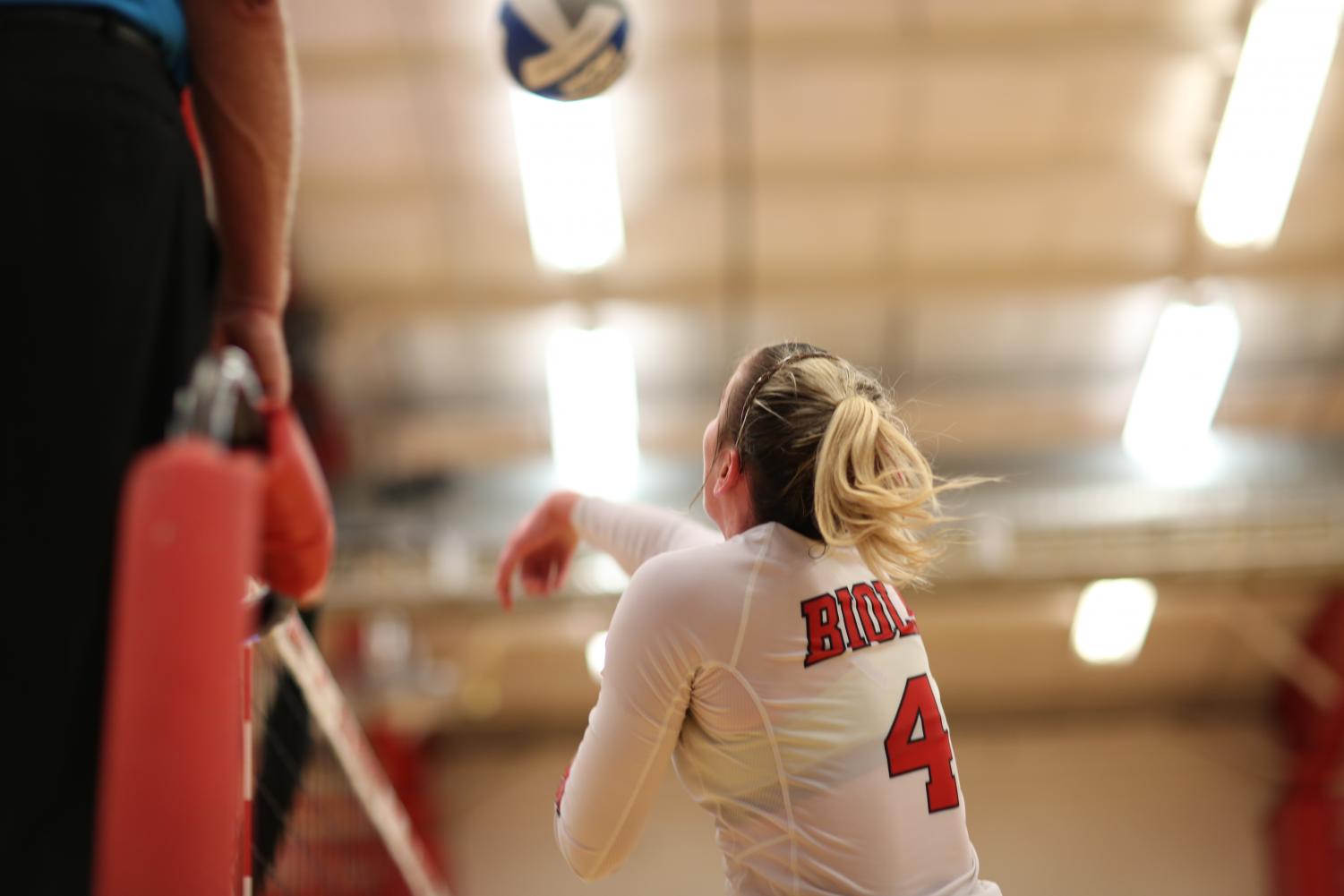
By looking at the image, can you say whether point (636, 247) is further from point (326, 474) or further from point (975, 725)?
point (975, 725)

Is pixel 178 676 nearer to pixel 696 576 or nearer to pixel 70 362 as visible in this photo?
pixel 70 362

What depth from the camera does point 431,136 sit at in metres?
9.79

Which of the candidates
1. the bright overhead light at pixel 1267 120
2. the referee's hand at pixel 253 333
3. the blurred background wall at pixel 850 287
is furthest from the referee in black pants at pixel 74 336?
the bright overhead light at pixel 1267 120

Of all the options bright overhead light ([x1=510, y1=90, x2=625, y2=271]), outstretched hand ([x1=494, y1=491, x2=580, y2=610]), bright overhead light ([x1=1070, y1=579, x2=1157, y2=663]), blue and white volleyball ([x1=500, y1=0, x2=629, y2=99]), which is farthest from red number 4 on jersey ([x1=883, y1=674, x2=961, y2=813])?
bright overhead light ([x1=1070, y1=579, x2=1157, y2=663])

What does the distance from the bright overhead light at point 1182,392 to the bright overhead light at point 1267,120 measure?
860mm

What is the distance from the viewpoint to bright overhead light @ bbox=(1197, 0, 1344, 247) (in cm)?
895

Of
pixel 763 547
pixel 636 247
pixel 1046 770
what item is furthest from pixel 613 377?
pixel 763 547

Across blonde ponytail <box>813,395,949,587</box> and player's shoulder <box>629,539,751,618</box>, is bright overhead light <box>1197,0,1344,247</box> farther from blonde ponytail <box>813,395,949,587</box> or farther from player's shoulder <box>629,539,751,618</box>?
player's shoulder <box>629,539,751,618</box>

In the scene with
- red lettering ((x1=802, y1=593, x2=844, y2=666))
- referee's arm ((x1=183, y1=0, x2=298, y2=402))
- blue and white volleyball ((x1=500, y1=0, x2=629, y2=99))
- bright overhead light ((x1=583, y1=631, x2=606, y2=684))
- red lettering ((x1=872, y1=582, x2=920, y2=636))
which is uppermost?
blue and white volleyball ((x1=500, y1=0, x2=629, y2=99))

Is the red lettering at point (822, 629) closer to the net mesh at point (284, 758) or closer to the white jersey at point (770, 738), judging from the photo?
the white jersey at point (770, 738)

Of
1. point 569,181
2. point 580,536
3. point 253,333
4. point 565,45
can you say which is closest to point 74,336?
point 253,333

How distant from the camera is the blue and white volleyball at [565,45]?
5.82 metres

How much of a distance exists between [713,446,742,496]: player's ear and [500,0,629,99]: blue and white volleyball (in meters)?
4.46

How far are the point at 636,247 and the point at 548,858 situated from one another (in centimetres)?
726
